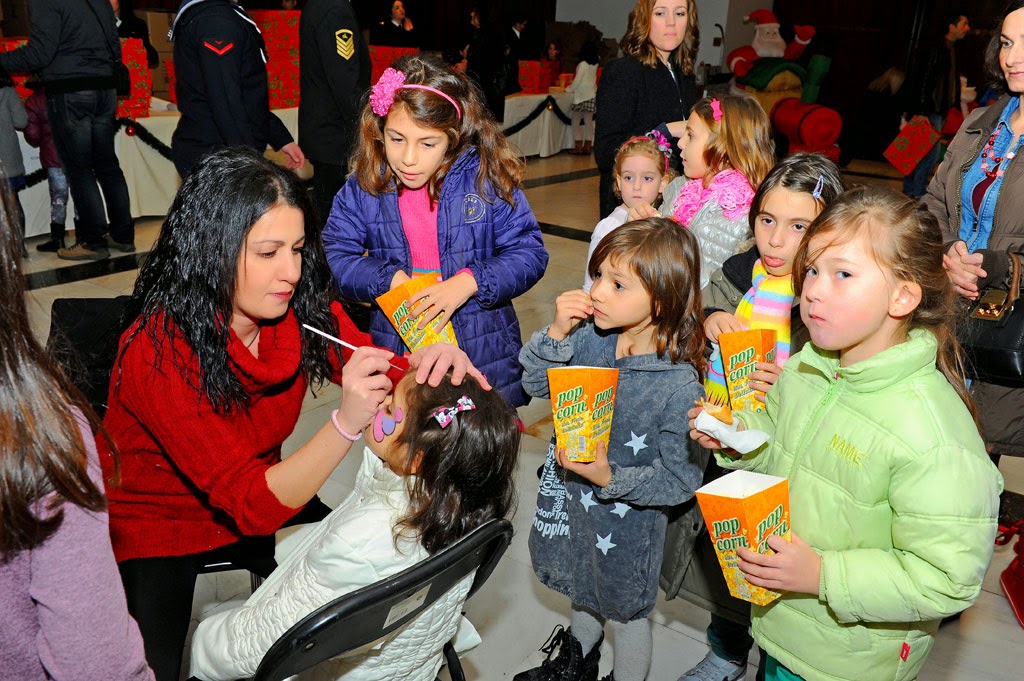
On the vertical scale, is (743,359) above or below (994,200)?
below

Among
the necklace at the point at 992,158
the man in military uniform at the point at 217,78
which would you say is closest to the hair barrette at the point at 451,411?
the necklace at the point at 992,158

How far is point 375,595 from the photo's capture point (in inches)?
52.4

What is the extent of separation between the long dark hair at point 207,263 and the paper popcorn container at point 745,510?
1.05m

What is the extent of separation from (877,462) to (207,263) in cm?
139

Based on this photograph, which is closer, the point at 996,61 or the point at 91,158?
the point at 996,61

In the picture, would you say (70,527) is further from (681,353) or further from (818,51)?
(818,51)

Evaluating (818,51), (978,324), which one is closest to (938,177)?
(978,324)

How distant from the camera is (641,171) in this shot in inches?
134

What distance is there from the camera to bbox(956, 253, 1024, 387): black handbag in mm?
2334

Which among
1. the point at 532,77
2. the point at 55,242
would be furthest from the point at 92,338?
the point at 532,77

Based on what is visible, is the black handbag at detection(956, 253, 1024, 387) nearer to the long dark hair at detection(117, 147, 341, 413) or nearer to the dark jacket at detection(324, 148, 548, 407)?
the dark jacket at detection(324, 148, 548, 407)

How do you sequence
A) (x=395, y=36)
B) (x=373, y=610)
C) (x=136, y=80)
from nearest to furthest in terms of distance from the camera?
(x=373, y=610) < (x=136, y=80) < (x=395, y=36)

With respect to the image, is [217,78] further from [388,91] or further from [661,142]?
[661,142]

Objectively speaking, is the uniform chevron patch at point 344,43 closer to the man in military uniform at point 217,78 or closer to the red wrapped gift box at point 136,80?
the man in military uniform at point 217,78
